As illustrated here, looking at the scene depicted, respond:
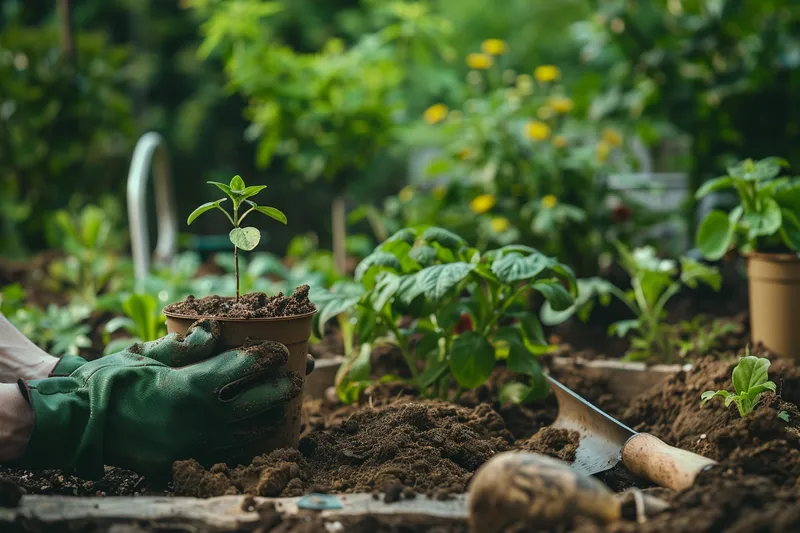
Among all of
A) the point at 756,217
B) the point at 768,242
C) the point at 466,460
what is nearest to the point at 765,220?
the point at 756,217

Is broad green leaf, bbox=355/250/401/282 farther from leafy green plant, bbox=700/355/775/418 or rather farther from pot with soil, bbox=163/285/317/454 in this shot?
leafy green plant, bbox=700/355/775/418

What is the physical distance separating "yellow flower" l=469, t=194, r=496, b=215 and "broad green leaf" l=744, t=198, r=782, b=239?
1474 mm

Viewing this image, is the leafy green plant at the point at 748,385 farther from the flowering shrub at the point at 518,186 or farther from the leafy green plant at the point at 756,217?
the flowering shrub at the point at 518,186

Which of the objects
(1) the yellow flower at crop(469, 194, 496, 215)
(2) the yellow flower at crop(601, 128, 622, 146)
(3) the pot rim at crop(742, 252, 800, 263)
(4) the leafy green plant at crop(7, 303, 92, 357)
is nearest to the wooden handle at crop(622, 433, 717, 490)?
(3) the pot rim at crop(742, 252, 800, 263)

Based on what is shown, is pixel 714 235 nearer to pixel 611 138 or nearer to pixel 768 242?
pixel 768 242

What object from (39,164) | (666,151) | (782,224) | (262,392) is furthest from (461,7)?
(262,392)

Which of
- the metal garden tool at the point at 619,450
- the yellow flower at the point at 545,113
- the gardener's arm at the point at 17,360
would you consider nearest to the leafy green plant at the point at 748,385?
the metal garden tool at the point at 619,450

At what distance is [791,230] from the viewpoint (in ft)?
8.32

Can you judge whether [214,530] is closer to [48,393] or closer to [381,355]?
[48,393]

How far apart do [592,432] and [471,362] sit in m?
0.37

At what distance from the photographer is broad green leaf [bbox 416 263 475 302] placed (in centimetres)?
198

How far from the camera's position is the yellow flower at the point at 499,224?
384 centimetres

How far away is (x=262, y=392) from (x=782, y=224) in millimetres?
1817

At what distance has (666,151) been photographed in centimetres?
805
